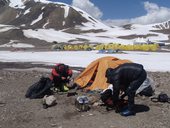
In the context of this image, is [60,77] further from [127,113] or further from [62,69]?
[127,113]

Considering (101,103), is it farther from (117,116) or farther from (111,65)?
(111,65)

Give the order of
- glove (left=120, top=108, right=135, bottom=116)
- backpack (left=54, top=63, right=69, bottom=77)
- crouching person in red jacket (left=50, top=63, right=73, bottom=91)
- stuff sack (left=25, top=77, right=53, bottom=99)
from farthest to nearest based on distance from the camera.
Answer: crouching person in red jacket (left=50, top=63, right=73, bottom=91)
backpack (left=54, top=63, right=69, bottom=77)
stuff sack (left=25, top=77, right=53, bottom=99)
glove (left=120, top=108, right=135, bottom=116)

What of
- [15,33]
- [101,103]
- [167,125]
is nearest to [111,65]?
[101,103]

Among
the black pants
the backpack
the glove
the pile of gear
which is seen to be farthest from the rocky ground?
the backpack

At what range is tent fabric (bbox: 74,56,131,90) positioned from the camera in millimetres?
17797

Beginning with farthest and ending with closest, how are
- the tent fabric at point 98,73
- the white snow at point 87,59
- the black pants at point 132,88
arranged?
the white snow at point 87,59
the tent fabric at point 98,73
the black pants at point 132,88

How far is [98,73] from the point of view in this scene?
18.3 metres

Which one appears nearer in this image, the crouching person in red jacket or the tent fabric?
the crouching person in red jacket

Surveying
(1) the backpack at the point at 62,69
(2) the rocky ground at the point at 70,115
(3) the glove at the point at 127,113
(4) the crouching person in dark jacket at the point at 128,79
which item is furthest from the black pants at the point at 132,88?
(1) the backpack at the point at 62,69

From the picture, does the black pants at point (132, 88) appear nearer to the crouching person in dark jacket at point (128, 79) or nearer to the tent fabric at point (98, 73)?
the crouching person in dark jacket at point (128, 79)

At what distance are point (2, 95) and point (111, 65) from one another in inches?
196

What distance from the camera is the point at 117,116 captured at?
42.2 ft

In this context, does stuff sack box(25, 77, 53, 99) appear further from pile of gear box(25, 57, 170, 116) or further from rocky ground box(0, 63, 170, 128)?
rocky ground box(0, 63, 170, 128)

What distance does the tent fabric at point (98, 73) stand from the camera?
17797 mm
